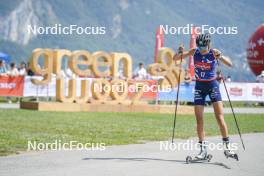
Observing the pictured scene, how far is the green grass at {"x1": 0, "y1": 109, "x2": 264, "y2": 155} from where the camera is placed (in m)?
14.7

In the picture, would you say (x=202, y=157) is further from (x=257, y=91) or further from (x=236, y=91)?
(x=257, y=91)

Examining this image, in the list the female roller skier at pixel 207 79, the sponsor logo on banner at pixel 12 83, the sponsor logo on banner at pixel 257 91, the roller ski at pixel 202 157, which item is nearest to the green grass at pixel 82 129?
the female roller skier at pixel 207 79

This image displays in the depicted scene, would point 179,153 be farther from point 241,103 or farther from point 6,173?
point 241,103

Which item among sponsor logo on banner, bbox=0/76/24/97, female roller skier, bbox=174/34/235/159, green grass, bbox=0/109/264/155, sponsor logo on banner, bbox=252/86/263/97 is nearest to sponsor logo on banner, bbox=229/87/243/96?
sponsor logo on banner, bbox=252/86/263/97

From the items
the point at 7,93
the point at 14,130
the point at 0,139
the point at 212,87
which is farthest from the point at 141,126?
the point at 7,93

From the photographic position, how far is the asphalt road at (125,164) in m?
10.0

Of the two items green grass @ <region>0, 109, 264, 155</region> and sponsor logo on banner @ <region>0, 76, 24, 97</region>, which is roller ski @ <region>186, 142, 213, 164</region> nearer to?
green grass @ <region>0, 109, 264, 155</region>

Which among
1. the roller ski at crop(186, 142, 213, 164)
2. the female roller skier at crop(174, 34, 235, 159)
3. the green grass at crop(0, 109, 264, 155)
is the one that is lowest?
the roller ski at crop(186, 142, 213, 164)

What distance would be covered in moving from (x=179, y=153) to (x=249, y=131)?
686 centimetres

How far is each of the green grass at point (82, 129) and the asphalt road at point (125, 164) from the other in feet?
3.93

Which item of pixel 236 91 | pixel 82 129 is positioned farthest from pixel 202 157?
pixel 236 91

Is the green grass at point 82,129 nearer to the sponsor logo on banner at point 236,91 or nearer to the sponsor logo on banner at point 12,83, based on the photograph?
the sponsor logo on banner at point 12,83

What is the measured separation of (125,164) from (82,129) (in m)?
6.85

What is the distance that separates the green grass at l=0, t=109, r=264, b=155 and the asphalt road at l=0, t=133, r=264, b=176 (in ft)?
3.93
